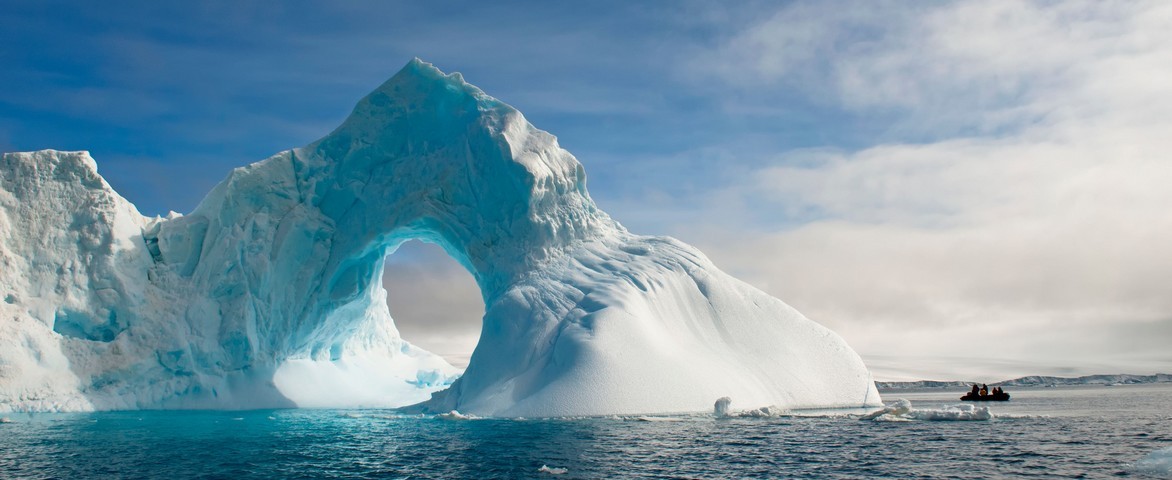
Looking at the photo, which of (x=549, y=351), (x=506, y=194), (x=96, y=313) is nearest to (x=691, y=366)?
(x=549, y=351)

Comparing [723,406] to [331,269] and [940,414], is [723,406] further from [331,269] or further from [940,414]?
[331,269]

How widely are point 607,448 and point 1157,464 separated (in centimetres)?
902

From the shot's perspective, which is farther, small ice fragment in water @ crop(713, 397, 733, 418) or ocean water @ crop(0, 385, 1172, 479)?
small ice fragment in water @ crop(713, 397, 733, 418)

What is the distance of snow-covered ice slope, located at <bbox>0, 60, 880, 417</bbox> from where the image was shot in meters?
26.9

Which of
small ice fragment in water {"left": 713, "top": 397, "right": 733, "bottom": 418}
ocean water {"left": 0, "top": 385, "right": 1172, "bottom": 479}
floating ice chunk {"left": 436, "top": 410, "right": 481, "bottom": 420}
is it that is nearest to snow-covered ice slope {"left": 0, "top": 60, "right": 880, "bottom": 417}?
floating ice chunk {"left": 436, "top": 410, "right": 481, "bottom": 420}

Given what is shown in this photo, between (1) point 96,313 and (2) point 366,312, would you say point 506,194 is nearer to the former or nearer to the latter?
(2) point 366,312

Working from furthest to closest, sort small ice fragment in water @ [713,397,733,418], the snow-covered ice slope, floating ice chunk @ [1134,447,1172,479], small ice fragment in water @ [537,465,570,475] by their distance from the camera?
the snow-covered ice slope → small ice fragment in water @ [713,397,733,418] → small ice fragment in water @ [537,465,570,475] → floating ice chunk @ [1134,447,1172,479]

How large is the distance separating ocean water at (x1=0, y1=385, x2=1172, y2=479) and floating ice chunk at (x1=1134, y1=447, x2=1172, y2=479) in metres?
0.03

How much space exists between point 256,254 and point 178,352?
15.1 feet

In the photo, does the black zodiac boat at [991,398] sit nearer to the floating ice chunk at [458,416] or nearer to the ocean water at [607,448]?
the ocean water at [607,448]

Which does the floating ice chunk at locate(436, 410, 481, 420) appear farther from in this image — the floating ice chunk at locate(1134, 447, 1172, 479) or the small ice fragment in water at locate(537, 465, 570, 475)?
the floating ice chunk at locate(1134, 447, 1172, 479)

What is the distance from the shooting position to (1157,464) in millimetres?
12539

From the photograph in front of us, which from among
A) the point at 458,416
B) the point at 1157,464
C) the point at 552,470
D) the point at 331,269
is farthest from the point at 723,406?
the point at 331,269

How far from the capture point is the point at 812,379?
2592 centimetres
